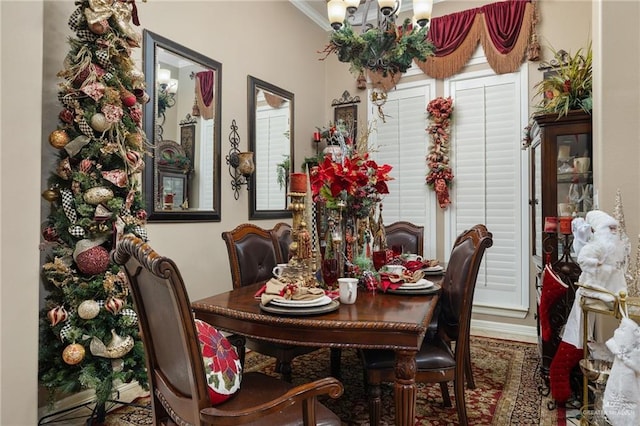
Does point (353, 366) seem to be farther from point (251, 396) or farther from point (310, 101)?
point (310, 101)

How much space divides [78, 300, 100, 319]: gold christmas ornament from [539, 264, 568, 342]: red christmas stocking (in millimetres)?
2523

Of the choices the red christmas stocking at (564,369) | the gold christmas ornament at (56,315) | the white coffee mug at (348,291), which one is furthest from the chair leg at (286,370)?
the red christmas stocking at (564,369)

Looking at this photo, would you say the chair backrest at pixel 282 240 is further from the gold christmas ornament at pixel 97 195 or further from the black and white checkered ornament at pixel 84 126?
the black and white checkered ornament at pixel 84 126

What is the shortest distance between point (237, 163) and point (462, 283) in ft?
7.54

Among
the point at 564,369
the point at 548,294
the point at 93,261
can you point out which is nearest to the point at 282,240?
the point at 93,261

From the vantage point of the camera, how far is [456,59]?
402 cm

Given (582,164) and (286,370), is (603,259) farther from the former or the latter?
(286,370)

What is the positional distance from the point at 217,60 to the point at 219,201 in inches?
46.9

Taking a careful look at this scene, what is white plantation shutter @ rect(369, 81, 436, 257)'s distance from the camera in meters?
4.23

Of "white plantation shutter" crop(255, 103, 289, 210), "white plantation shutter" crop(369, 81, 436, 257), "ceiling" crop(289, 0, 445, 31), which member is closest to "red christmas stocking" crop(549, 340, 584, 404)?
"white plantation shutter" crop(369, 81, 436, 257)

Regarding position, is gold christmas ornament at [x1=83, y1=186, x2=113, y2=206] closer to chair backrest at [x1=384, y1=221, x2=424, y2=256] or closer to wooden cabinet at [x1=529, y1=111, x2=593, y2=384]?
chair backrest at [x1=384, y1=221, x2=424, y2=256]

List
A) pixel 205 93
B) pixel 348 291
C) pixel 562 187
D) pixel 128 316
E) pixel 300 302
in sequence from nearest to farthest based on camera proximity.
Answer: pixel 300 302 → pixel 348 291 → pixel 128 316 → pixel 562 187 → pixel 205 93

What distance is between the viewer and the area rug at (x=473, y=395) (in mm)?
2149

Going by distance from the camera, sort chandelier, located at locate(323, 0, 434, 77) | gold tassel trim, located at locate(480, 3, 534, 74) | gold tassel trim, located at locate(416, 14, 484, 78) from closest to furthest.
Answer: chandelier, located at locate(323, 0, 434, 77) < gold tassel trim, located at locate(480, 3, 534, 74) < gold tassel trim, located at locate(416, 14, 484, 78)
